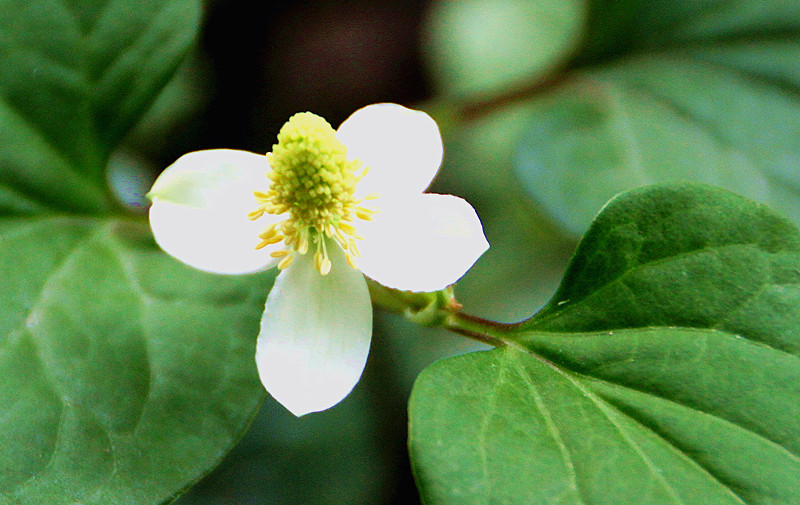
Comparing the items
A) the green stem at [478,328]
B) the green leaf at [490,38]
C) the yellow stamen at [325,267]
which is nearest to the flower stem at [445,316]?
the green stem at [478,328]

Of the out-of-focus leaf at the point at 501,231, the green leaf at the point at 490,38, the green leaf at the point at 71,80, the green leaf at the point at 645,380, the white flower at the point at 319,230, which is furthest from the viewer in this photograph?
the green leaf at the point at 490,38

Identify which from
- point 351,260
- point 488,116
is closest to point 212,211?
point 351,260

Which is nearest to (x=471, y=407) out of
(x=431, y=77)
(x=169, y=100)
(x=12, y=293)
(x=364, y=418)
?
(x=12, y=293)

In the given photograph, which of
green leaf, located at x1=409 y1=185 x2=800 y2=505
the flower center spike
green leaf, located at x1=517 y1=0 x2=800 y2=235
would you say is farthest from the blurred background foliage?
the flower center spike

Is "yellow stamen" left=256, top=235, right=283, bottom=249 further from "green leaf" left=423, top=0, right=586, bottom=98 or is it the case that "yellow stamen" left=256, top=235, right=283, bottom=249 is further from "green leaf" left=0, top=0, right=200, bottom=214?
"green leaf" left=423, top=0, right=586, bottom=98

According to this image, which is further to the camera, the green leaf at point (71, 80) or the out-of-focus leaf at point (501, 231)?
the out-of-focus leaf at point (501, 231)

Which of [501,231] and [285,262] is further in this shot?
[501,231]

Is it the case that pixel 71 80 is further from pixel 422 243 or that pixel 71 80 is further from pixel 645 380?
pixel 645 380

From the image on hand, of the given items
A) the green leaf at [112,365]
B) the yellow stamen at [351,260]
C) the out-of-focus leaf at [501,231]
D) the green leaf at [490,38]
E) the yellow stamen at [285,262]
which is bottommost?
the out-of-focus leaf at [501,231]

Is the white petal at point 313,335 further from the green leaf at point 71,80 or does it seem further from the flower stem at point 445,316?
the green leaf at point 71,80
